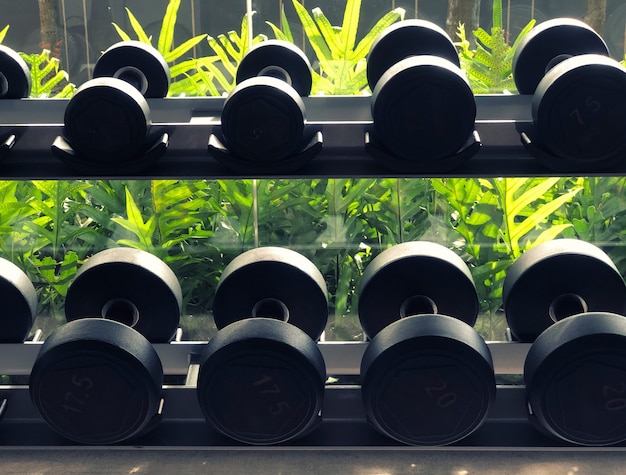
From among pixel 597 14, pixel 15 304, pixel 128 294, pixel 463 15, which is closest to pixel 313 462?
pixel 128 294

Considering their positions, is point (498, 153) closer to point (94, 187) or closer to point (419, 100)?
point (419, 100)

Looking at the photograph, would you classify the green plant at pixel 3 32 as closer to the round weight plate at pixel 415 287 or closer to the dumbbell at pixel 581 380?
the round weight plate at pixel 415 287

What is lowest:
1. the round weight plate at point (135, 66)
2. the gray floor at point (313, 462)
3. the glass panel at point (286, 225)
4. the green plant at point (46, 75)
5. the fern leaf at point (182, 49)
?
the gray floor at point (313, 462)

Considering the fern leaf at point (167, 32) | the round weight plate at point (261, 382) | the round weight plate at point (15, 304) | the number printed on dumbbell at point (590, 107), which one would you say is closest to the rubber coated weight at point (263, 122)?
the round weight plate at point (261, 382)

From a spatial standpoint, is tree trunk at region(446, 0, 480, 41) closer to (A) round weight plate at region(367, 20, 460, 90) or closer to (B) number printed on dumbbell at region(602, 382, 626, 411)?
(A) round weight plate at region(367, 20, 460, 90)

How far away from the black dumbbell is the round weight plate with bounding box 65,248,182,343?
1.49 ft

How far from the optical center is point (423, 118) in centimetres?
98

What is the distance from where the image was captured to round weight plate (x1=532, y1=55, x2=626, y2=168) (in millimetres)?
952

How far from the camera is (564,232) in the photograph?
1729 millimetres

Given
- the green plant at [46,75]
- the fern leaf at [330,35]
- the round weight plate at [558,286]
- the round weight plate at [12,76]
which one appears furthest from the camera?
the green plant at [46,75]

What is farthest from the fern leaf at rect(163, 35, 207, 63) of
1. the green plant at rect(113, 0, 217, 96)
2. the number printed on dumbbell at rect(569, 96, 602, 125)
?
the number printed on dumbbell at rect(569, 96, 602, 125)

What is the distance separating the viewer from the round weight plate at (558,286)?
1190 millimetres

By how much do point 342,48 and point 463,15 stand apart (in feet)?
1.01

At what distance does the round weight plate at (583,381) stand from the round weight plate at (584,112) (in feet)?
0.71
